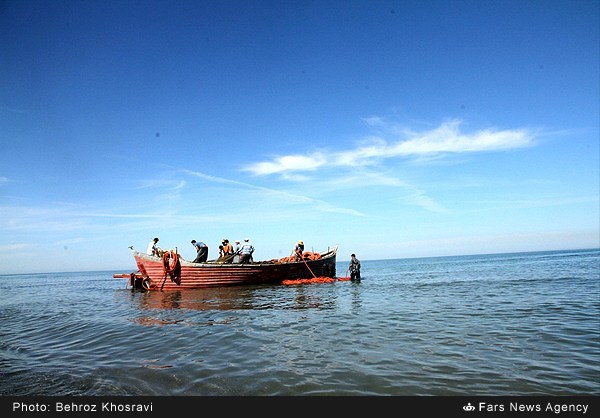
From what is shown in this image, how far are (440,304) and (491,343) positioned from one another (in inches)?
256

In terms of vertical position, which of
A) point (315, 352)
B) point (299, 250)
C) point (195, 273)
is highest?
point (299, 250)

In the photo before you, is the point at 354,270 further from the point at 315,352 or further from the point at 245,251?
the point at 315,352

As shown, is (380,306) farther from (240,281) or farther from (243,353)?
(240,281)

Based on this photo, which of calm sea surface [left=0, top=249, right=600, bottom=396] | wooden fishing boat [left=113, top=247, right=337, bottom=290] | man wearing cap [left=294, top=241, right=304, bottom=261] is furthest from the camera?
man wearing cap [left=294, top=241, right=304, bottom=261]

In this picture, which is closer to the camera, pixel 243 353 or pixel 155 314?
pixel 243 353

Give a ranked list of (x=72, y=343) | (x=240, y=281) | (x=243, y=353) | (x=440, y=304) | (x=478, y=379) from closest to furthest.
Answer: (x=478, y=379) → (x=243, y=353) → (x=72, y=343) → (x=440, y=304) → (x=240, y=281)
